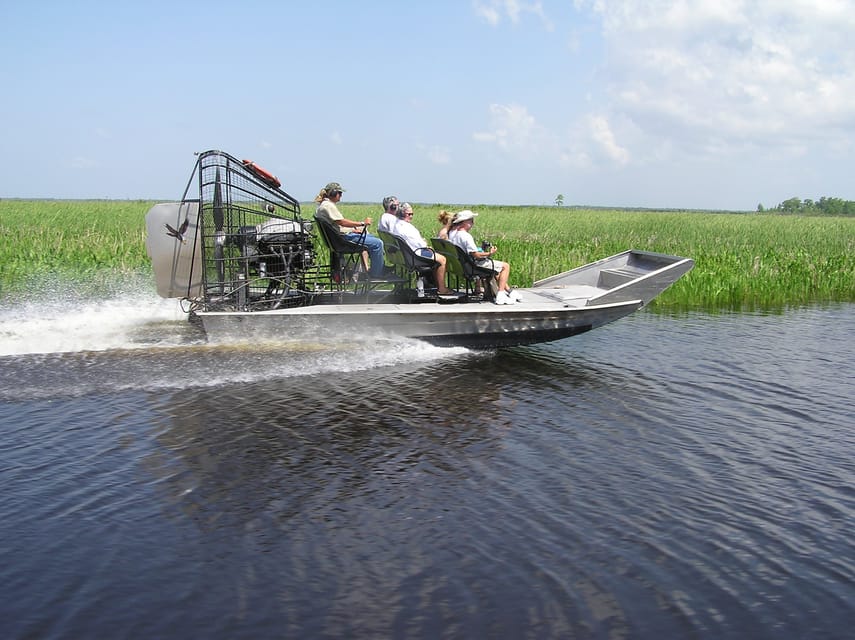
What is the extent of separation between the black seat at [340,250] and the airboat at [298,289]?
0.02 m

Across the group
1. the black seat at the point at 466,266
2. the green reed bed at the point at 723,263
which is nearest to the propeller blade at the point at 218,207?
the black seat at the point at 466,266

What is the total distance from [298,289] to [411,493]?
5.24 m

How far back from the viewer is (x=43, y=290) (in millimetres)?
14695

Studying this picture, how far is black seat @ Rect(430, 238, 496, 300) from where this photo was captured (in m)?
10.5

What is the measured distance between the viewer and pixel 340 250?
11172 mm

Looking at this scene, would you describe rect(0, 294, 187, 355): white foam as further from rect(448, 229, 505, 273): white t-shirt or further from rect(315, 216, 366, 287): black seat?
rect(448, 229, 505, 273): white t-shirt

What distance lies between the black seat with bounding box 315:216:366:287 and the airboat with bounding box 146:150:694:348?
21 millimetres

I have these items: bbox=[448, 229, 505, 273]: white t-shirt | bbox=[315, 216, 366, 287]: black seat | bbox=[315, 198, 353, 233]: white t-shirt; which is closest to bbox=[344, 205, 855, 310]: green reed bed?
bbox=[315, 216, 366, 287]: black seat

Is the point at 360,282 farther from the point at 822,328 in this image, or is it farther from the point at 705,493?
the point at 822,328

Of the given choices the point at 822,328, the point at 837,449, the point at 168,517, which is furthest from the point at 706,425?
the point at 822,328

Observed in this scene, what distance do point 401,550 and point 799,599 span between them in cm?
229

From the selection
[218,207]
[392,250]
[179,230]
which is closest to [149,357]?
[179,230]

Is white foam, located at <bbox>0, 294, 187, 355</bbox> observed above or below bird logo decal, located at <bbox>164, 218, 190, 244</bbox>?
below

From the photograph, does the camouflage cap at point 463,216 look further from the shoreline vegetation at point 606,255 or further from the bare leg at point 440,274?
the shoreline vegetation at point 606,255
